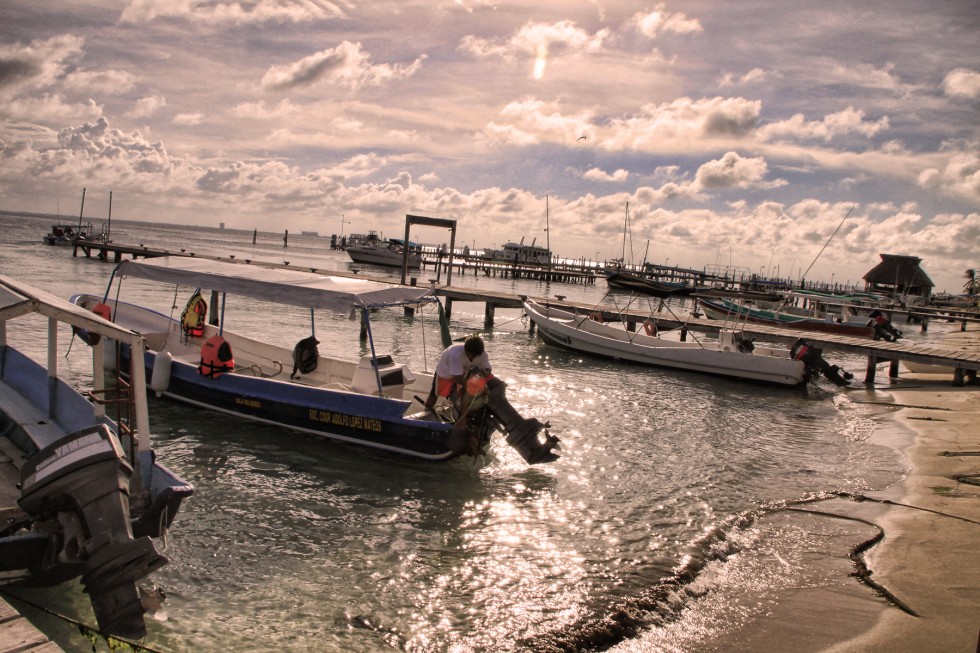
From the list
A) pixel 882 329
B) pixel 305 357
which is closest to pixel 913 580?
pixel 305 357

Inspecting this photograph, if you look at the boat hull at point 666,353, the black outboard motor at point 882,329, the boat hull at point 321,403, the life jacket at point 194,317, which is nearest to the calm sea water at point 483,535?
the boat hull at point 321,403

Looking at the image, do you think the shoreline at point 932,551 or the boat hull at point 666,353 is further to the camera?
the boat hull at point 666,353

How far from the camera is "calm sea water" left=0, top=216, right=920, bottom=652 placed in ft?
20.0

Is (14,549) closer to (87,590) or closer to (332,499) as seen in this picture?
(87,590)

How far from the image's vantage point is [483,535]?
818cm

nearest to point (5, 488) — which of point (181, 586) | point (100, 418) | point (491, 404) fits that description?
point (100, 418)

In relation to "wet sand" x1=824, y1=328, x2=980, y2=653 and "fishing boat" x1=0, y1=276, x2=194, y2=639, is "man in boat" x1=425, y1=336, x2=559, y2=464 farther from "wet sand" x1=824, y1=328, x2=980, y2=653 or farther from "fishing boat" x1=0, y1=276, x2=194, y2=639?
"fishing boat" x1=0, y1=276, x2=194, y2=639

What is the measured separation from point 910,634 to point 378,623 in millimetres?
4708

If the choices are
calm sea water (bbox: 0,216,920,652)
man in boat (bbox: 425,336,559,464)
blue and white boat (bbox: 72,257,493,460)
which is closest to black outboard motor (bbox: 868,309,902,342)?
calm sea water (bbox: 0,216,920,652)

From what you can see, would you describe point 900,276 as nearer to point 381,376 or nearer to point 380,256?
point 380,256

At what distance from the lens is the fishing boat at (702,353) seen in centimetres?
2012

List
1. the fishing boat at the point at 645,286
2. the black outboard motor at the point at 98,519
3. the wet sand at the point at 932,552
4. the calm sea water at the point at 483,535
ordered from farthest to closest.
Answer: the fishing boat at the point at 645,286 → the calm sea water at the point at 483,535 → the wet sand at the point at 932,552 → the black outboard motor at the point at 98,519

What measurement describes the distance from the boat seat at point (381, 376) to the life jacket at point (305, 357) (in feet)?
6.09

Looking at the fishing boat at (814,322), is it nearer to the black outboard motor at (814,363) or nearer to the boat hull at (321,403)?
the black outboard motor at (814,363)
